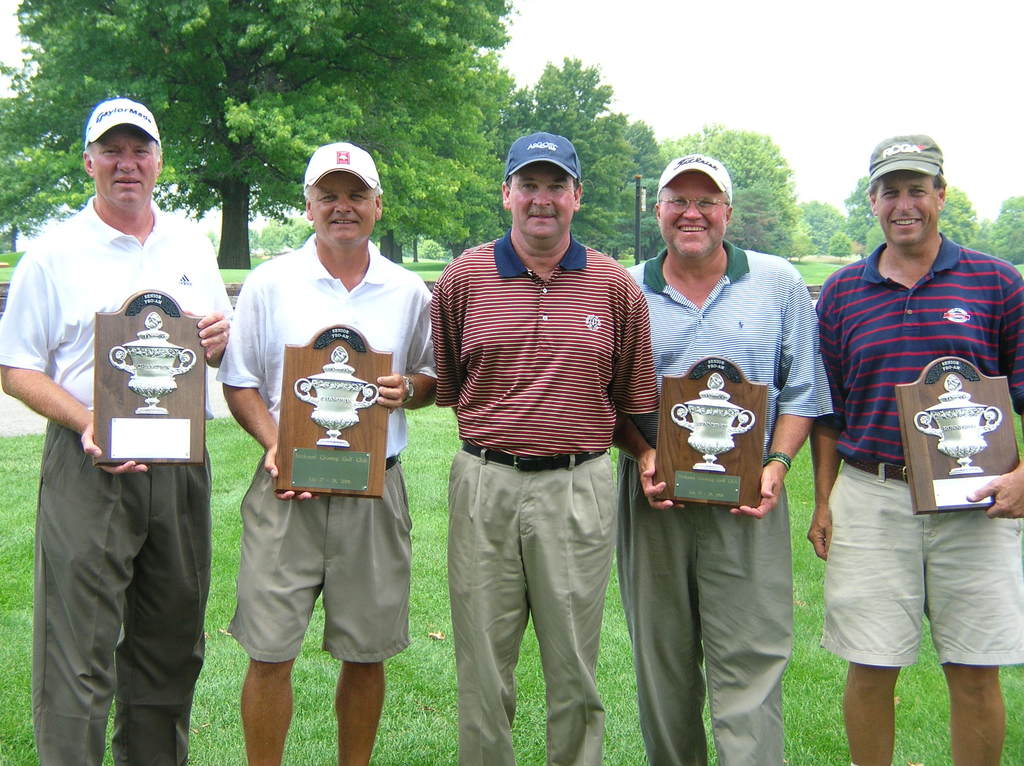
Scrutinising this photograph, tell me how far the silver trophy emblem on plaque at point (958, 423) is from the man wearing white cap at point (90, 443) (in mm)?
2539

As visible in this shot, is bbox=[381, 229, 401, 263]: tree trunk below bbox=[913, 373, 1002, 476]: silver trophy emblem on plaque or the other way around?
the other way around

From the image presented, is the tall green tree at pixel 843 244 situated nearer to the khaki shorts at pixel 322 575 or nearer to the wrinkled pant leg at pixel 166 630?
the khaki shorts at pixel 322 575

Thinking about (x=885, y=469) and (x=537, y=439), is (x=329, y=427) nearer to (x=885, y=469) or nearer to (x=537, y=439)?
(x=537, y=439)

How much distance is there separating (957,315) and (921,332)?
0.45ft

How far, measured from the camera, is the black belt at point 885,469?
3.58m

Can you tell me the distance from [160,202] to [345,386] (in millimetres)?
30774

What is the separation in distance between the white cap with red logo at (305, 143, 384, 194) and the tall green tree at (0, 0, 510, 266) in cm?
2337

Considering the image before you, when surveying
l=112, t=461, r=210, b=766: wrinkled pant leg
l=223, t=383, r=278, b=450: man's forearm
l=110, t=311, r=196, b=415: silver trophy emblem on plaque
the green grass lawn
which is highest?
l=110, t=311, r=196, b=415: silver trophy emblem on plaque

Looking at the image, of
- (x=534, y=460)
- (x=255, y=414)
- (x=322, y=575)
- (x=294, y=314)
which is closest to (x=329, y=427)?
(x=255, y=414)

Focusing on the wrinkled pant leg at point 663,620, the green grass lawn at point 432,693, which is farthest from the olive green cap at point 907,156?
the green grass lawn at point 432,693

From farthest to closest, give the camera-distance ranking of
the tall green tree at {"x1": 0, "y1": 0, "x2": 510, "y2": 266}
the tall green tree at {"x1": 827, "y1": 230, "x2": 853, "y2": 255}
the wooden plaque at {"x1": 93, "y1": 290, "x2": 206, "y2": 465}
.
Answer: the tall green tree at {"x1": 827, "y1": 230, "x2": 853, "y2": 255} → the tall green tree at {"x1": 0, "y1": 0, "x2": 510, "y2": 266} → the wooden plaque at {"x1": 93, "y1": 290, "x2": 206, "y2": 465}

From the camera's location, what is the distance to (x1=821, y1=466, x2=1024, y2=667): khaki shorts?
3.53m

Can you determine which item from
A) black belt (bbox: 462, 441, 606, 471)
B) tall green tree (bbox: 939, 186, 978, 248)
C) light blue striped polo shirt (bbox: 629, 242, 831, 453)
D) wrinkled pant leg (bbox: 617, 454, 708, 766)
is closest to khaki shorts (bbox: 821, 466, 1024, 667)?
light blue striped polo shirt (bbox: 629, 242, 831, 453)

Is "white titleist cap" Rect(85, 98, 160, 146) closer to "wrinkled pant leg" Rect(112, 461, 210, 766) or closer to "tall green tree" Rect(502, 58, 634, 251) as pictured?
"wrinkled pant leg" Rect(112, 461, 210, 766)
